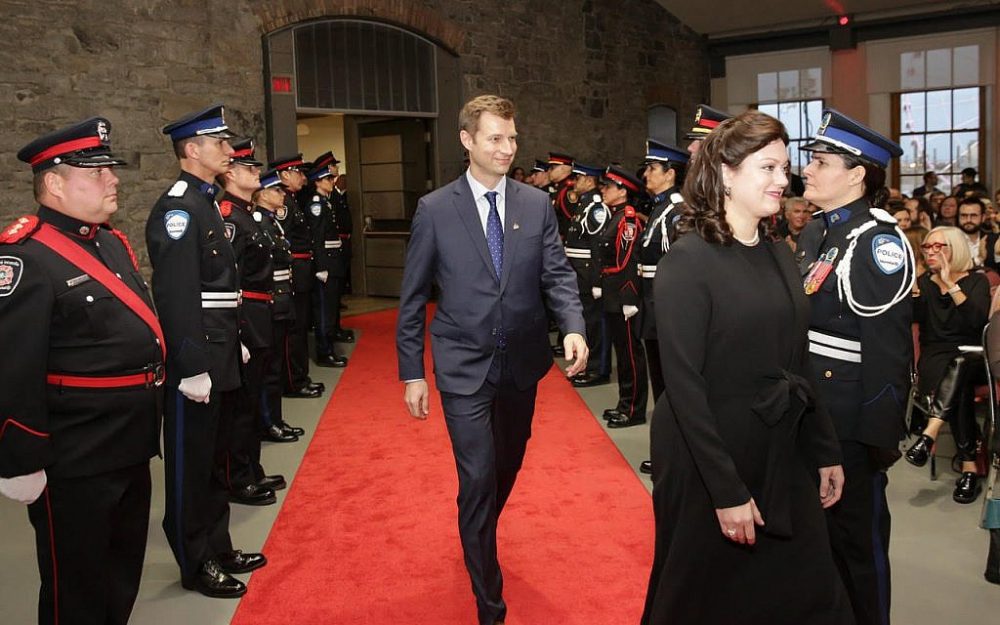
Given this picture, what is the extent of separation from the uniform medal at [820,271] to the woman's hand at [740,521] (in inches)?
32.7

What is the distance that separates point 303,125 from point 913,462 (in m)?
12.0

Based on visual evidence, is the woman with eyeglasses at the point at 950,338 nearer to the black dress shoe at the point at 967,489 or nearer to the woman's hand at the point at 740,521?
the black dress shoe at the point at 967,489

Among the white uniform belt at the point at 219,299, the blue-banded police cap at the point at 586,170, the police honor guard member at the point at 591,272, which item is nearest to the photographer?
the white uniform belt at the point at 219,299

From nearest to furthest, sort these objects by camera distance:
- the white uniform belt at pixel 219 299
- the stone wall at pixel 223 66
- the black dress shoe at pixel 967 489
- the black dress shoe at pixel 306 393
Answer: the white uniform belt at pixel 219 299 < the black dress shoe at pixel 967 489 < the black dress shoe at pixel 306 393 < the stone wall at pixel 223 66

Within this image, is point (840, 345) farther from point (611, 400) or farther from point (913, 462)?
point (611, 400)

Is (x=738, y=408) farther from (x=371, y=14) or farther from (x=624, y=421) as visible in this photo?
(x=371, y=14)

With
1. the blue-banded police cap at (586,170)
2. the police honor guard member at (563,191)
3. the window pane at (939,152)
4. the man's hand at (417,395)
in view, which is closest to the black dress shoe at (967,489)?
the man's hand at (417,395)

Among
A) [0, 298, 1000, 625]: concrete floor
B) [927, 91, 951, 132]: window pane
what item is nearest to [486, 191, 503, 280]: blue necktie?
[0, 298, 1000, 625]: concrete floor

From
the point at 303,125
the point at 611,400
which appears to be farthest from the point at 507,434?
the point at 303,125

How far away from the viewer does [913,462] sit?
15.0 ft

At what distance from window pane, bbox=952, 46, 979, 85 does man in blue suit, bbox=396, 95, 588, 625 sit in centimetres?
1274

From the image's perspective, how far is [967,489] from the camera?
4309mm

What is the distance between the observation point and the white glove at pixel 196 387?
3.19m

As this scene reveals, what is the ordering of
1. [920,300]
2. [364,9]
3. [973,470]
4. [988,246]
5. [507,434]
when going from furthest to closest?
[364,9] → [988,246] → [920,300] → [973,470] → [507,434]
